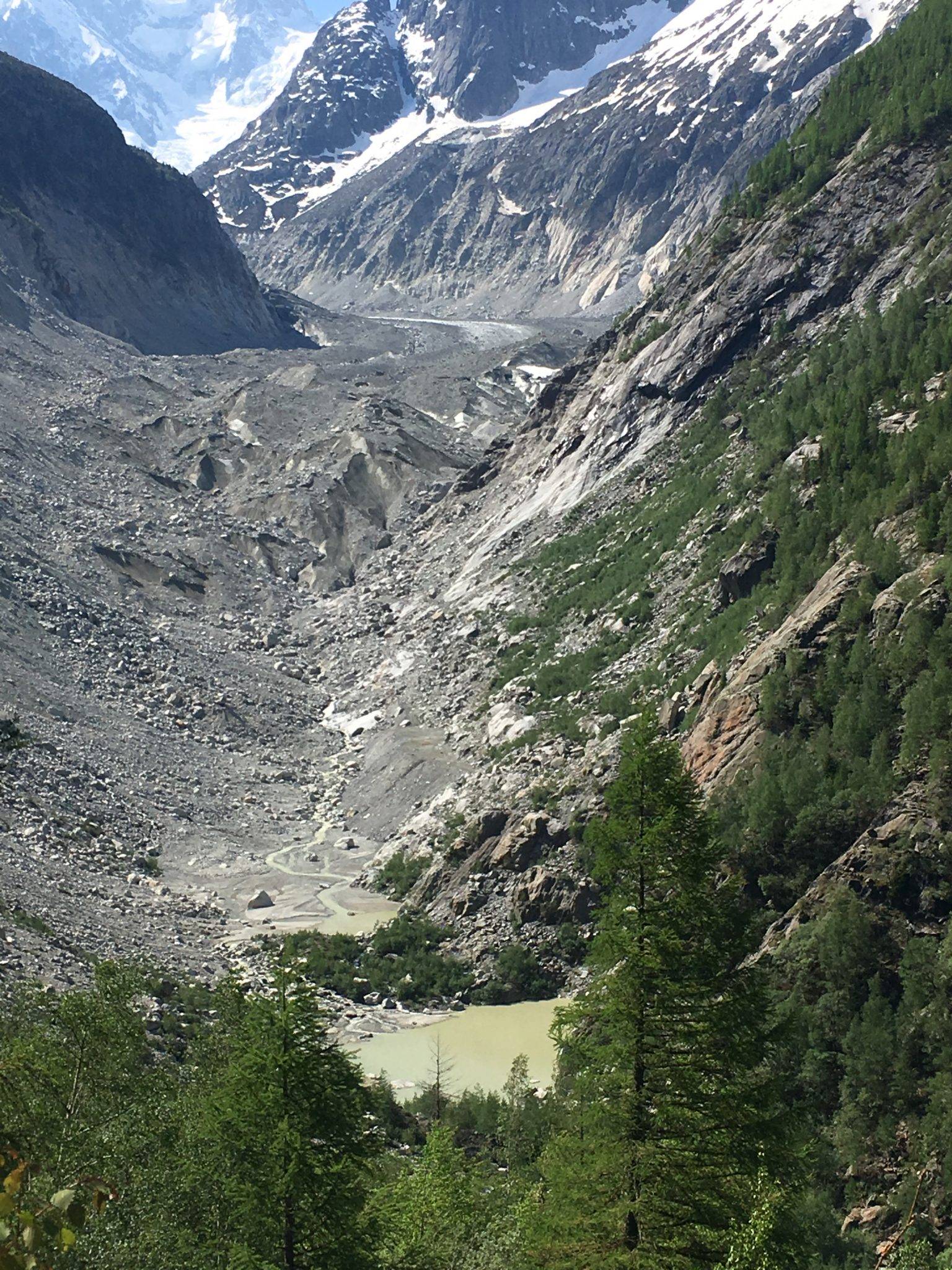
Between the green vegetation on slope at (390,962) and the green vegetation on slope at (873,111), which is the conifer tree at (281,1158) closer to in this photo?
the green vegetation on slope at (390,962)

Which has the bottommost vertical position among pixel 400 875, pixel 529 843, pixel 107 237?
pixel 529 843

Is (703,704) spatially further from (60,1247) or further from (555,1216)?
(60,1247)

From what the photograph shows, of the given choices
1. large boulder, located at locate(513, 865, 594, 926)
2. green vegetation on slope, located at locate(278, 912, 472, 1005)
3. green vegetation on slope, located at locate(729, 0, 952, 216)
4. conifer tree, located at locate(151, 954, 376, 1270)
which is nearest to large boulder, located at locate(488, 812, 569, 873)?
large boulder, located at locate(513, 865, 594, 926)

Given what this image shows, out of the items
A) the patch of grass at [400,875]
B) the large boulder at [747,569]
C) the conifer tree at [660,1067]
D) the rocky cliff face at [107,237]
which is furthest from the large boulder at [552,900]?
the rocky cliff face at [107,237]

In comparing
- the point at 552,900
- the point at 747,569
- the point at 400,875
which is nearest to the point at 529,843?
the point at 552,900

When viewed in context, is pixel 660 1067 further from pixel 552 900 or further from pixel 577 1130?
pixel 552 900

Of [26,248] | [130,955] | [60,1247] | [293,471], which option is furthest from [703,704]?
[26,248]

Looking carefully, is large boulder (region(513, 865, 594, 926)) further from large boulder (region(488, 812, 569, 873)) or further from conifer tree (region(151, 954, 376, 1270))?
conifer tree (region(151, 954, 376, 1270))

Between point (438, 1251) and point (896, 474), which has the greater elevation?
point (896, 474)

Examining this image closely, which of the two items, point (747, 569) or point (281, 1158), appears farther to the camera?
point (747, 569)
